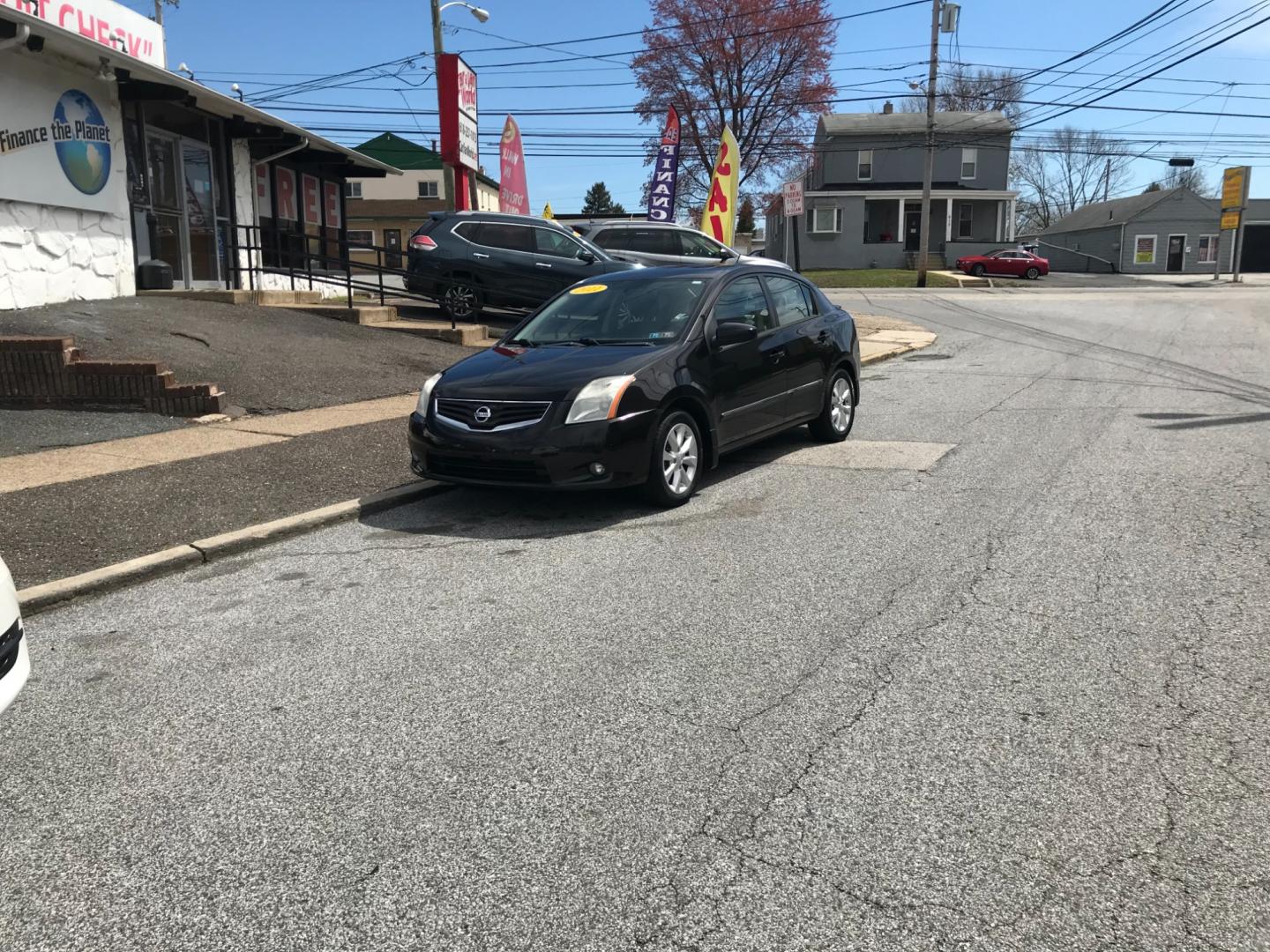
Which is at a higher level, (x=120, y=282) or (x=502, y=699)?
(x=120, y=282)

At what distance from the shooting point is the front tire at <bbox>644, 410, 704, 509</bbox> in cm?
693

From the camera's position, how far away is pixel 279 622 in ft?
16.6

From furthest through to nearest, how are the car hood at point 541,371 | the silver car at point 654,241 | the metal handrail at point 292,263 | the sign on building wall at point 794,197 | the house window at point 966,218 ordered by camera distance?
the house window at point 966,218
the sign on building wall at point 794,197
the silver car at point 654,241
the metal handrail at point 292,263
the car hood at point 541,371

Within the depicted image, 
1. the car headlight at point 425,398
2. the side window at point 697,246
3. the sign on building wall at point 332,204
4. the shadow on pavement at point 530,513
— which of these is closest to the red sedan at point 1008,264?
the side window at point 697,246

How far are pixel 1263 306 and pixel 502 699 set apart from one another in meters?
28.6

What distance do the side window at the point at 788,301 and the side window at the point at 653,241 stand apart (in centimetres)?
1018

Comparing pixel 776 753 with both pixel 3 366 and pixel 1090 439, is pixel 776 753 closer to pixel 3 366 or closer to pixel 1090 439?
pixel 1090 439

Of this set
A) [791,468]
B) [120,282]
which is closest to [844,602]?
[791,468]

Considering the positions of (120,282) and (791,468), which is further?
(120,282)

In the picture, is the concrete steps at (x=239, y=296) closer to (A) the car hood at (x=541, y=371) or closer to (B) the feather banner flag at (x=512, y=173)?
(B) the feather banner flag at (x=512, y=173)

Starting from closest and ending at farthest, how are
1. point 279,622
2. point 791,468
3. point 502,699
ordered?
point 502,699 → point 279,622 → point 791,468

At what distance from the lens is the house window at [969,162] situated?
2119 inches

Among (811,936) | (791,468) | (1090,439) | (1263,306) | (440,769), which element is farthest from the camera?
(1263,306)

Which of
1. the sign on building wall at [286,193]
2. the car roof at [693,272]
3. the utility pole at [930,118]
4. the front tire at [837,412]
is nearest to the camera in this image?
the car roof at [693,272]
